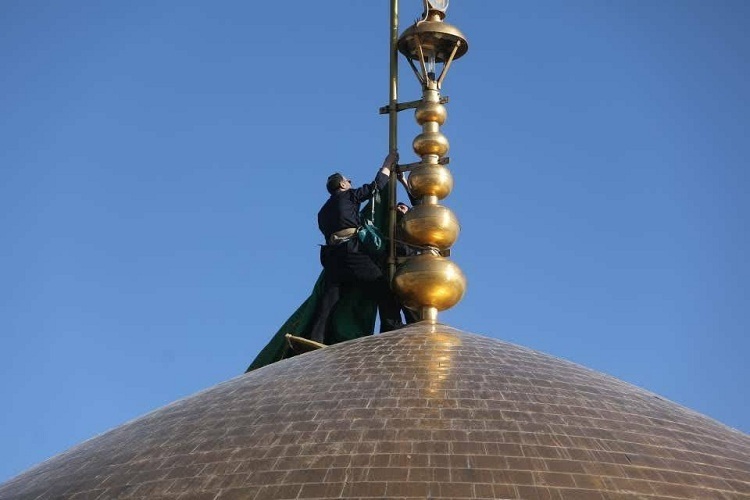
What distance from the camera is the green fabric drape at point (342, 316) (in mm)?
15430

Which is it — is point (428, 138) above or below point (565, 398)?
above

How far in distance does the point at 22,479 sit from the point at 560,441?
533 cm

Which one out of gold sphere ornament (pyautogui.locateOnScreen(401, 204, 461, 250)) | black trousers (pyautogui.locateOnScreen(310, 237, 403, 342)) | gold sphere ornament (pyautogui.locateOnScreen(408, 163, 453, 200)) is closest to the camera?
gold sphere ornament (pyautogui.locateOnScreen(401, 204, 461, 250))

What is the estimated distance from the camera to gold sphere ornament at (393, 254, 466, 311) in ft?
47.2

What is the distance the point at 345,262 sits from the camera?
15445 millimetres

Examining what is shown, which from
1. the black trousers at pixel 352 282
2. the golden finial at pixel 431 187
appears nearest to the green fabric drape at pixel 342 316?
the black trousers at pixel 352 282

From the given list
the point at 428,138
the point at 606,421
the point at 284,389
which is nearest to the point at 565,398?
the point at 606,421

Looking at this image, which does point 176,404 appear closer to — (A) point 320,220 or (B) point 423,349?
(B) point 423,349

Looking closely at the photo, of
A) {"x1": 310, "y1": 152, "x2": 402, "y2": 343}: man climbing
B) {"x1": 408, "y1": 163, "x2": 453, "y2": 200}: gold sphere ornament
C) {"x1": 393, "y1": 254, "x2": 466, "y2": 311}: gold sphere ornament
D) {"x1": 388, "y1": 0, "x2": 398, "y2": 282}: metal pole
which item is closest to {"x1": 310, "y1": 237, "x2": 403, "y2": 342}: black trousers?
{"x1": 310, "y1": 152, "x2": 402, "y2": 343}: man climbing

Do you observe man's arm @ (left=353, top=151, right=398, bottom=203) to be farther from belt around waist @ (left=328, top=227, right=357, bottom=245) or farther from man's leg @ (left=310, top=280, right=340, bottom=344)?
man's leg @ (left=310, top=280, right=340, bottom=344)

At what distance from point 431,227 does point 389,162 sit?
5.89 ft

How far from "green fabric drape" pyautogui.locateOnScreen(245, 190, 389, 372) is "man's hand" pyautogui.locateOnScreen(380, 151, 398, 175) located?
10.9 inches

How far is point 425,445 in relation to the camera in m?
10.2

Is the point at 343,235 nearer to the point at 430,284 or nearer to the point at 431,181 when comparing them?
the point at 431,181
